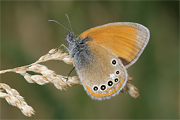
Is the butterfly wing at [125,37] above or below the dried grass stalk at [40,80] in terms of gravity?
above

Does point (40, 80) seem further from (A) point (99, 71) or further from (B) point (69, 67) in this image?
(B) point (69, 67)

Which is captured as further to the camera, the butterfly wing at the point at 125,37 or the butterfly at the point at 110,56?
the butterfly wing at the point at 125,37

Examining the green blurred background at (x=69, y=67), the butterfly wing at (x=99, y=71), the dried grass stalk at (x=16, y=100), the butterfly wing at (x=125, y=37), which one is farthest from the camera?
the green blurred background at (x=69, y=67)

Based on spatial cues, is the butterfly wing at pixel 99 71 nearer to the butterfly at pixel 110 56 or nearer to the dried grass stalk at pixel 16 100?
the butterfly at pixel 110 56

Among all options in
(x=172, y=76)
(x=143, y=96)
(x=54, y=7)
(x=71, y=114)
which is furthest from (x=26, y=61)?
(x=172, y=76)

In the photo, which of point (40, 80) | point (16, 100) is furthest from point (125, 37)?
point (16, 100)

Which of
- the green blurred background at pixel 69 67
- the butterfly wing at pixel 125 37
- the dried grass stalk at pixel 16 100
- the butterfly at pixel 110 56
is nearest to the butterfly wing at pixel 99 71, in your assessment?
the butterfly at pixel 110 56

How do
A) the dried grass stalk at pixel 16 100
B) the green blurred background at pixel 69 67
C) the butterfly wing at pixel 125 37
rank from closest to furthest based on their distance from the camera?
1. the dried grass stalk at pixel 16 100
2. the butterfly wing at pixel 125 37
3. the green blurred background at pixel 69 67

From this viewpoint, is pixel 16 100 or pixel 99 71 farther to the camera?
pixel 99 71
